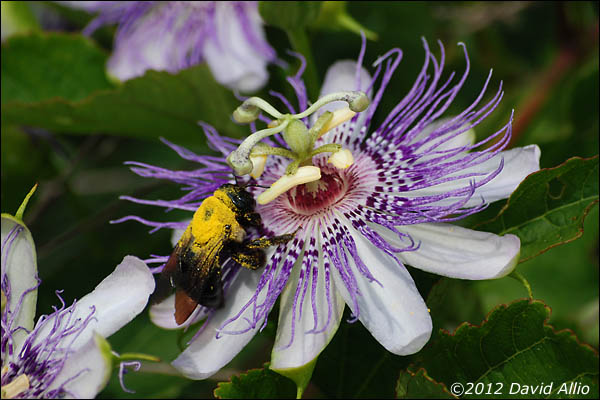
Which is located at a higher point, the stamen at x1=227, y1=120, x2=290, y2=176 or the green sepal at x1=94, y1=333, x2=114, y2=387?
the stamen at x1=227, y1=120, x2=290, y2=176

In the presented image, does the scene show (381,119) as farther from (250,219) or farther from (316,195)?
(250,219)

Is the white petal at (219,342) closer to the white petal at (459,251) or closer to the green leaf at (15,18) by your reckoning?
the white petal at (459,251)

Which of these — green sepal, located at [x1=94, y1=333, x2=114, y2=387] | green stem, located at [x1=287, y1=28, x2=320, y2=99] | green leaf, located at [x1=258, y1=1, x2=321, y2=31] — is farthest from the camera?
green stem, located at [x1=287, y1=28, x2=320, y2=99]

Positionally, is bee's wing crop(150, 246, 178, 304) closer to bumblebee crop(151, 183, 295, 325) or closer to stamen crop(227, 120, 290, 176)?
bumblebee crop(151, 183, 295, 325)

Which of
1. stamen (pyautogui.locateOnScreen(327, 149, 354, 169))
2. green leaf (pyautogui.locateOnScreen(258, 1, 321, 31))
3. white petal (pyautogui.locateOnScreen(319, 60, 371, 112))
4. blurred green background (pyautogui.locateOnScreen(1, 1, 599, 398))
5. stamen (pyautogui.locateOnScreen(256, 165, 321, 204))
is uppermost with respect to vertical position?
green leaf (pyautogui.locateOnScreen(258, 1, 321, 31))

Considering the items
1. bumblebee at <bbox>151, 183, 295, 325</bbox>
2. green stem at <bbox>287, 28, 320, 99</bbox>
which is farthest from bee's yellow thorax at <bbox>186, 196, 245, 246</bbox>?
green stem at <bbox>287, 28, 320, 99</bbox>

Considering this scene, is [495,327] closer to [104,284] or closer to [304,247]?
[304,247]

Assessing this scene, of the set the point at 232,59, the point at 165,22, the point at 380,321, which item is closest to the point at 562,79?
the point at 232,59
